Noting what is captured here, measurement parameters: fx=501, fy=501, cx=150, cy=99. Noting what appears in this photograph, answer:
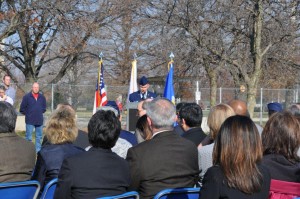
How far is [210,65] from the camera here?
21.4m

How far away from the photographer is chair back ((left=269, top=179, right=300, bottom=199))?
3.71m

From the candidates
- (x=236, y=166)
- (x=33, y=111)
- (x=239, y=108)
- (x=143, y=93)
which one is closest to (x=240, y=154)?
(x=236, y=166)

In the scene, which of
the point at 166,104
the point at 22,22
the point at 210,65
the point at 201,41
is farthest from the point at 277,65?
the point at 166,104

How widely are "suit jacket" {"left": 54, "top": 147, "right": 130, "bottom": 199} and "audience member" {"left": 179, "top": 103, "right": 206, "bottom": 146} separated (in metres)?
2.17

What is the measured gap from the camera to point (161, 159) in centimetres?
422

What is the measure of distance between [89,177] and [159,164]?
701 mm

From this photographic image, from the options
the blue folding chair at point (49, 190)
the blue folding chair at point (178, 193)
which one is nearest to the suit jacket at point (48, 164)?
the blue folding chair at point (49, 190)

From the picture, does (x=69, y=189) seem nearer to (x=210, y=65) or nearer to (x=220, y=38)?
(x=220, y=38)

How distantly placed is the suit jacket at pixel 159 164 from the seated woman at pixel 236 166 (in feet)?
3.17

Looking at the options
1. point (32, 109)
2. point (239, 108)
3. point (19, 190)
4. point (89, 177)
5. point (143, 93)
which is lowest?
point (19, 190)

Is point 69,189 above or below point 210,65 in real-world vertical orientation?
below

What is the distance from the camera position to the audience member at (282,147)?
3918 mm

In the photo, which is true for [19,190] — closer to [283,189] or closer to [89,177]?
[89,177]

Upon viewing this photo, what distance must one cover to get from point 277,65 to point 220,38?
3.52 m
